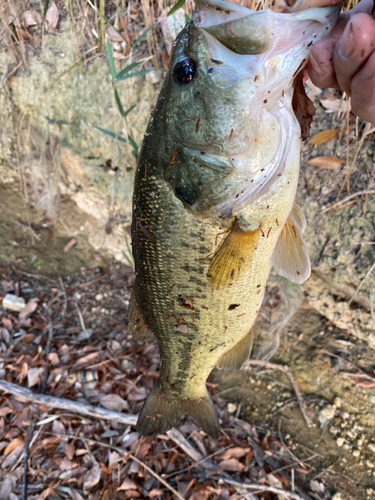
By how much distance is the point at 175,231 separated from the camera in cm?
125

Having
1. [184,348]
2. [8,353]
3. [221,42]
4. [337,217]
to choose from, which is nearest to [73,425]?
[8,353]

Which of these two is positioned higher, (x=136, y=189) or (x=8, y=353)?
(x=136, y=189)

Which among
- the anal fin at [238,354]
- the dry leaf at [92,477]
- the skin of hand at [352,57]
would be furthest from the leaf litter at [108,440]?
the skin of hand at [352,57]

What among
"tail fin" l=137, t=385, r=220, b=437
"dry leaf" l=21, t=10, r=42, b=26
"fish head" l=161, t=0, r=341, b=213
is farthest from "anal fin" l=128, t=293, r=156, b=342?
"dry leaf" l=21, t=10, r=42, b=26

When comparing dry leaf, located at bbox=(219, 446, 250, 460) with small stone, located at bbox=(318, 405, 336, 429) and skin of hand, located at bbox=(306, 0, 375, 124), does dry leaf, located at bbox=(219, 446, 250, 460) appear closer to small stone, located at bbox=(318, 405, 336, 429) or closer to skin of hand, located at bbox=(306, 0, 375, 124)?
small stone, located at bbox=(318, 405, 336, 429)

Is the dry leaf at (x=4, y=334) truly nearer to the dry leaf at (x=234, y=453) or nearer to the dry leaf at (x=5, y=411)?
the dry leaf at (x=5, y=411)

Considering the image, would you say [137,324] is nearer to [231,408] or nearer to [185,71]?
[185,71]

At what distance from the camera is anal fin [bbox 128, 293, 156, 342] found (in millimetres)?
1634

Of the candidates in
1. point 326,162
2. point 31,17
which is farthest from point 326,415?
point 31,17

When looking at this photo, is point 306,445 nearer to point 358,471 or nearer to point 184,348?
point 358,471

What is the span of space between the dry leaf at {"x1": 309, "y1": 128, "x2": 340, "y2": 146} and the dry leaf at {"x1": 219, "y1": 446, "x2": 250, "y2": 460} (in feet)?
7.33

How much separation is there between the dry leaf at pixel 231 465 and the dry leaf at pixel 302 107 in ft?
7.50

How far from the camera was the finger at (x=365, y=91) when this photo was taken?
93 cm

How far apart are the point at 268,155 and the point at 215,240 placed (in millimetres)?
360
